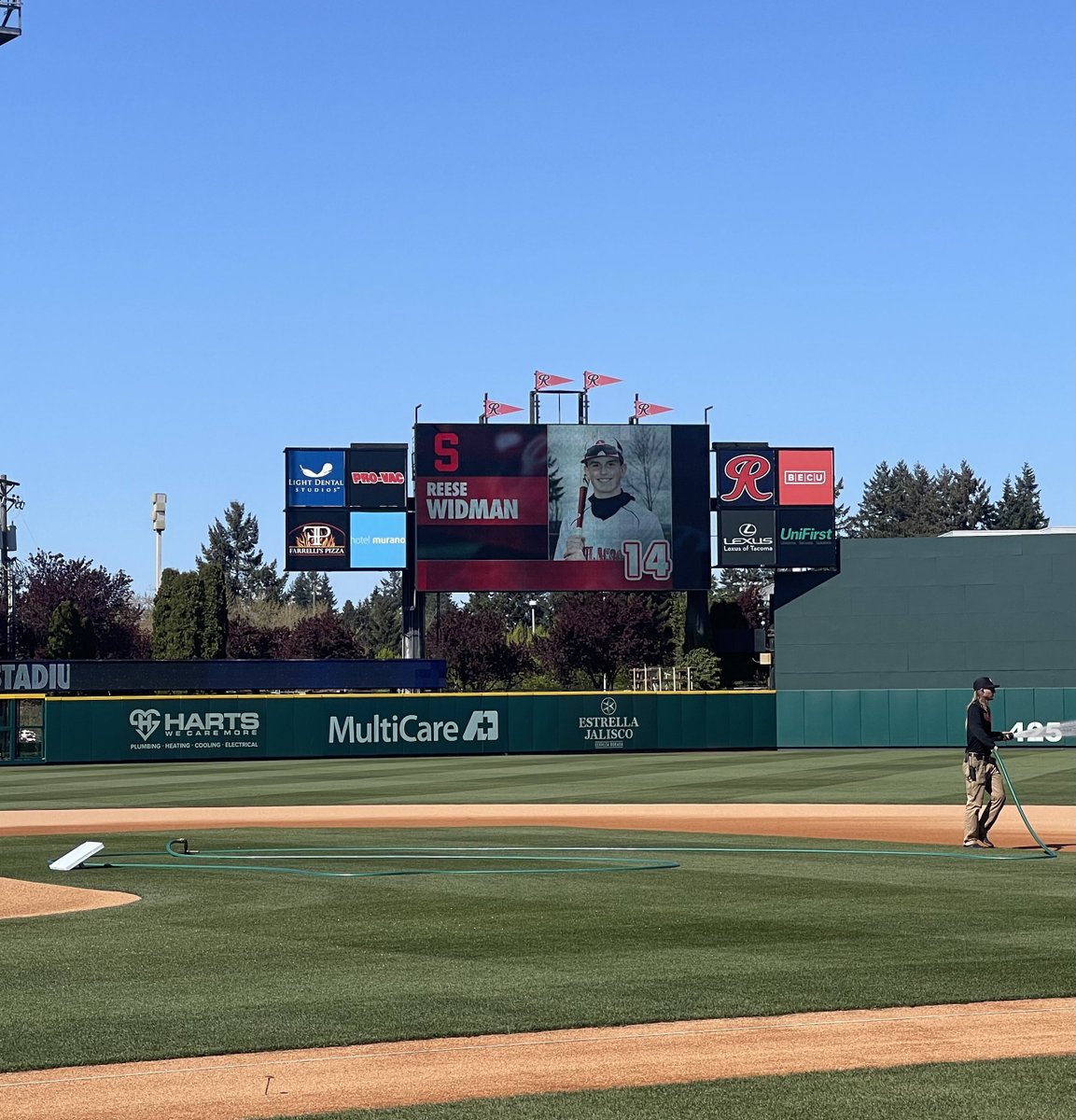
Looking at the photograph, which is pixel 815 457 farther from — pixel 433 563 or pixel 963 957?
pixel 963 957

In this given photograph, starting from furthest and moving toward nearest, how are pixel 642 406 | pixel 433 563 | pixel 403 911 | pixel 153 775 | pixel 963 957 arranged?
1. pixel 642 406
2. pixel 433 563
3. pixel 153 775
4. pixel 403 911
5. pixel 963 957

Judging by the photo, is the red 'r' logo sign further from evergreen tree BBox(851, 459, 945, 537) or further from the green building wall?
evergreen tree BBox(851, 459, 945, 537)

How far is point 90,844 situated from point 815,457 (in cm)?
4424

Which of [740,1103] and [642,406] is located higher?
[642,406]

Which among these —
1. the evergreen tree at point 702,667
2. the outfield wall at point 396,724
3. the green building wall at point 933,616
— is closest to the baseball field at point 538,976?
the outfield wall at point 396,724

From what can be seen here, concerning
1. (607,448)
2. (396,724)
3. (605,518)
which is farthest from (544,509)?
(396,724)

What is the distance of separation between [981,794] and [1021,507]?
140755 millimetres

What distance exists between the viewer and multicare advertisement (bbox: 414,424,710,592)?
5622cm

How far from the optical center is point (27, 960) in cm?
1121

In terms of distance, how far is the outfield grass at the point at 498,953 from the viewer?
9109 mm

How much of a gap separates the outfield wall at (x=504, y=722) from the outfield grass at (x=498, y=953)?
31.7 m

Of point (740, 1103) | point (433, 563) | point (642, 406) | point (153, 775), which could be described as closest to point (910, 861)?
point (740, 1103)

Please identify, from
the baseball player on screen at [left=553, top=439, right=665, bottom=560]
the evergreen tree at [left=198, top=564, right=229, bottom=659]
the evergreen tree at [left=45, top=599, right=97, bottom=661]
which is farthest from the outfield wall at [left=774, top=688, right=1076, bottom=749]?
the evergreen tree at [left=45, top=599, right=97, bottom=661]

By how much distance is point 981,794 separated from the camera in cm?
1816
